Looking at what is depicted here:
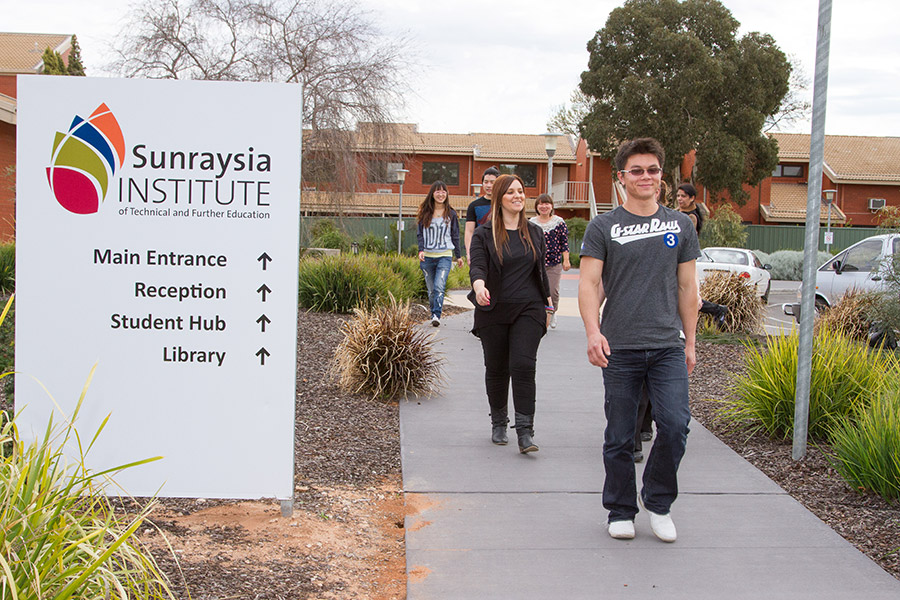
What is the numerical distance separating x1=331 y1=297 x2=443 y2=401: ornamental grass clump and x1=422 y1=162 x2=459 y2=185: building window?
38.7 meters

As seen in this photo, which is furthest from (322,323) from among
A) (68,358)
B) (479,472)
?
(68,358)

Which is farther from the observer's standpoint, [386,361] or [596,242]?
[386,361]

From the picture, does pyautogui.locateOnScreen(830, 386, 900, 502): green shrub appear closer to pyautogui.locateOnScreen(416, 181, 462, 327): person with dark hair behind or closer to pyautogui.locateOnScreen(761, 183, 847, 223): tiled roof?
pyautogui.locateOnScreen(416, 181, 462, 327): person with dark hair behind

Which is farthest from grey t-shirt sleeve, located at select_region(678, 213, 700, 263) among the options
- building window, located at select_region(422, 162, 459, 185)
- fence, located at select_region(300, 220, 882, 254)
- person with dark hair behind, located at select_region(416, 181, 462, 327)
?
building window, located at select_region(422, 162, 459, 185)

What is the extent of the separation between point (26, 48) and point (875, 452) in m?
45.7

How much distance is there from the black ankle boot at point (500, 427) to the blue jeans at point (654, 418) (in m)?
1.82

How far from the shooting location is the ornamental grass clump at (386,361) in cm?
774

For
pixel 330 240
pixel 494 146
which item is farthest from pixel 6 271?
pixel 494 146

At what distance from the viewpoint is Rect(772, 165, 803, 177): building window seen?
153 feet

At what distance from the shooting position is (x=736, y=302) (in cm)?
1198

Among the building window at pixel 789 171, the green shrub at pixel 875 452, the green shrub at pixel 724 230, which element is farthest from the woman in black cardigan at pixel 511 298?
the building window at pixel 789 171

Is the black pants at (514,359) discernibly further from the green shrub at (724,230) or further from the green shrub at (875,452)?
the green shrub at (724,230)

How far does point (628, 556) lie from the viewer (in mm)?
4289

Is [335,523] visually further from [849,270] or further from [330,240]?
[330,240]
